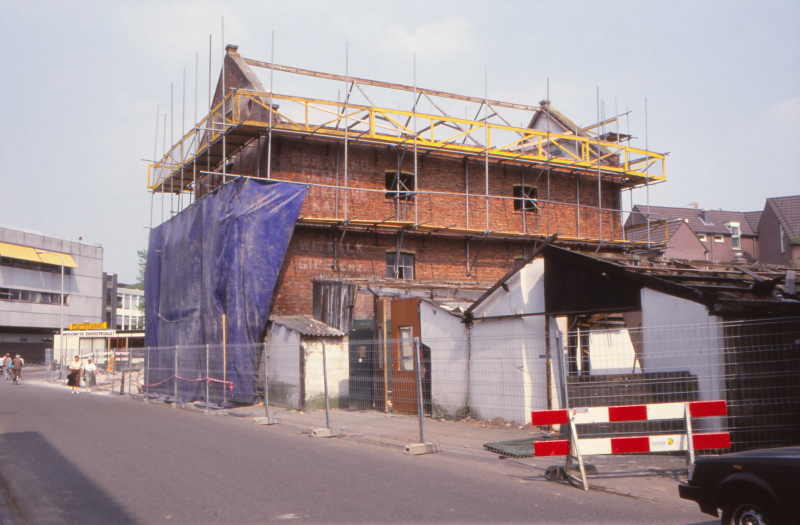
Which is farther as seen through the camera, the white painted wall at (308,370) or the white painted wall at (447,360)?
the white painted wall at (308,370)

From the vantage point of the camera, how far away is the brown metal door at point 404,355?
16.6m

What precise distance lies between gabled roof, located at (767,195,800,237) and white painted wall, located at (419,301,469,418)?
45.1 meters

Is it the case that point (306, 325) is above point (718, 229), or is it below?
below

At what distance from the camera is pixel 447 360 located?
1619 centimetres

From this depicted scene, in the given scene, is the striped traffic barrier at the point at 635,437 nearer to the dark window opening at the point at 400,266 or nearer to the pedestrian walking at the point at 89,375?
the dark window opening at the point at 400,266

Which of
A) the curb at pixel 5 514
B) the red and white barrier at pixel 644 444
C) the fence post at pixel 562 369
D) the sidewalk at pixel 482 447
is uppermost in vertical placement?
the fence post at pixel 562 369

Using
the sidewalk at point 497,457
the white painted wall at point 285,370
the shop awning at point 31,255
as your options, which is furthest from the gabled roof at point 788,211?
the shop awning at point 31,255

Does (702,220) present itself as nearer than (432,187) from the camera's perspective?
No

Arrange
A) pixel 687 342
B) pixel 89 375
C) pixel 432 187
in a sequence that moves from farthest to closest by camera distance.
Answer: pixel 89 375 < pixel 432 187 < pixel 687 342

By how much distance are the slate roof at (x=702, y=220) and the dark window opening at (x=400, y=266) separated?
3476 centimetres

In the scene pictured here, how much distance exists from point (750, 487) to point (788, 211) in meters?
56.5

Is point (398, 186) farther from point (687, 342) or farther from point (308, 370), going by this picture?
point (687, 342)

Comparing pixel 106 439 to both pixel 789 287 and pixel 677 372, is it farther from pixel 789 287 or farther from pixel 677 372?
pixel 789 287

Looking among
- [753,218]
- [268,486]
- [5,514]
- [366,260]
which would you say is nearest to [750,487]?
[268,486]
